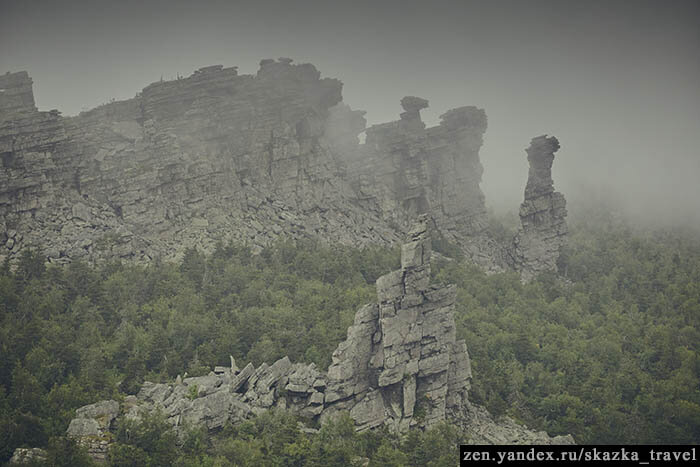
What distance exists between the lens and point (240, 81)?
10688cm

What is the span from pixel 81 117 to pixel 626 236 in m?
89.4

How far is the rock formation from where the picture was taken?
67500 millimetres

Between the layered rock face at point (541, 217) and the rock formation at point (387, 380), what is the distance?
1843 inches

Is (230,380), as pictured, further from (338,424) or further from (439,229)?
(439,229)

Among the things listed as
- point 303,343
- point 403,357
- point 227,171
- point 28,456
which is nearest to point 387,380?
point 403,357

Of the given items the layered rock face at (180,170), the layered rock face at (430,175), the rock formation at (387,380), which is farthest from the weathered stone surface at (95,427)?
the layered rock face at (430,175)

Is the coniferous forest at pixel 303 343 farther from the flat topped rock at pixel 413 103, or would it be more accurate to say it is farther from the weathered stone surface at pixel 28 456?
the flat topped rock at pixel 413 103

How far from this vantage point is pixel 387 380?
70188mm

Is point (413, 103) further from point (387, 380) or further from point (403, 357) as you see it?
point (387, 380)

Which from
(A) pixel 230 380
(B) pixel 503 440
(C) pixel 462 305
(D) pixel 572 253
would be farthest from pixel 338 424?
(D) pixel 572 253

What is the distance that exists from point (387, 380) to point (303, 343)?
39.5ft

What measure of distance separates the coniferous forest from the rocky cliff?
A: 5.51 m

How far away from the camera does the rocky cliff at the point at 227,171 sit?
293ft

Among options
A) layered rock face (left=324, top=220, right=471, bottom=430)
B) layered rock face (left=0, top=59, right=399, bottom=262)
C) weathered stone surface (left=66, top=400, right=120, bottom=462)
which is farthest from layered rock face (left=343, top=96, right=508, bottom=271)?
weathered stone surface (left=66, top=400, right=120, bottom=462)
